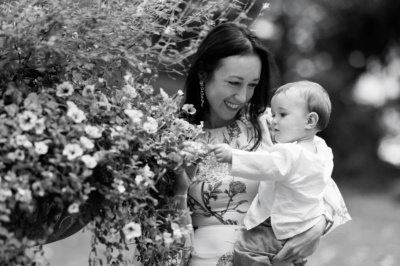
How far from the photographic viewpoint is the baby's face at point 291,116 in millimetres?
2719

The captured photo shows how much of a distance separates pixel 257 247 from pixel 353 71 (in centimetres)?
1121

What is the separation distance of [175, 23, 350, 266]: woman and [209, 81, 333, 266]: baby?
59mm

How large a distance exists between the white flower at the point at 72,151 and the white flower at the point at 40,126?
89 mm

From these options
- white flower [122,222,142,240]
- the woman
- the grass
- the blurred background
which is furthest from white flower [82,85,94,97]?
the blurred background

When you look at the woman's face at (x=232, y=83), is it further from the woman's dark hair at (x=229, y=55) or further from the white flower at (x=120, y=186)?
the white flower at (x=120, y=186)

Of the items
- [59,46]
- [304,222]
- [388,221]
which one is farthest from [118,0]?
[388,221]

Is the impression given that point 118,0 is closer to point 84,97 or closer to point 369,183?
point 84,97

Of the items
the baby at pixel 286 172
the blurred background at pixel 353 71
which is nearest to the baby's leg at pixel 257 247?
the baby at pixel 286 172

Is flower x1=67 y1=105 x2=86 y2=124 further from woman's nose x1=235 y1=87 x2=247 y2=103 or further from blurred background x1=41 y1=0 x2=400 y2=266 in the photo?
blurred background x1=41 y1=0 x2=400 y2=266

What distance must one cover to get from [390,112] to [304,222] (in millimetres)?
10973

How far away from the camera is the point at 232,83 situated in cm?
293

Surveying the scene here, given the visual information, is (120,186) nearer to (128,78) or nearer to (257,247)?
(128,78)

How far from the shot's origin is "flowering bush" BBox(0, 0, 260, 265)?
2.04 m

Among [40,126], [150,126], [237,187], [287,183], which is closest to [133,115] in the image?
[150,126]
